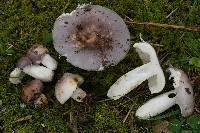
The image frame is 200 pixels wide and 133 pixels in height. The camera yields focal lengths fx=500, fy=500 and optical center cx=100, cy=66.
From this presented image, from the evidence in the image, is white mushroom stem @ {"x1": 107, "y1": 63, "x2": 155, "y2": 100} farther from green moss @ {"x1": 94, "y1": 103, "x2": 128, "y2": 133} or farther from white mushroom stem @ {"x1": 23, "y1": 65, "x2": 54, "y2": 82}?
white mushroom stem @ {"x1": 23, "y1": 65, "x2": 54, "y2": 82}

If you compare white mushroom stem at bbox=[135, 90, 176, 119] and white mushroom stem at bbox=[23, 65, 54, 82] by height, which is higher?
white mushroom stem at bbox=[23, 65, 54, 82]

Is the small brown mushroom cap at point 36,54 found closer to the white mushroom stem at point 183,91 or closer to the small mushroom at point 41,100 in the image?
the small mushroom at point 41,100

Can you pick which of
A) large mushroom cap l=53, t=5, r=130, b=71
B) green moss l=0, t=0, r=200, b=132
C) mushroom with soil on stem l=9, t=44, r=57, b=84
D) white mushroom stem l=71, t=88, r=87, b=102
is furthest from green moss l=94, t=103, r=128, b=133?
mushroom with soil on stem l=9, t=44, r=57, b=84

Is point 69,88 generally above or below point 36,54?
below

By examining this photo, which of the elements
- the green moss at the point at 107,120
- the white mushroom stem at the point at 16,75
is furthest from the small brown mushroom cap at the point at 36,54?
the green moss at the point at 107,120

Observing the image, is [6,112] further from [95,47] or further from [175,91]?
[175,91]

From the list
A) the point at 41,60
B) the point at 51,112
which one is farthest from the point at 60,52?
the point at 51,112

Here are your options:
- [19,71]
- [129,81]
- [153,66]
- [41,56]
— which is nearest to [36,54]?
[41,56]

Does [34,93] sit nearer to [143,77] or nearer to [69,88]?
[69,88]
